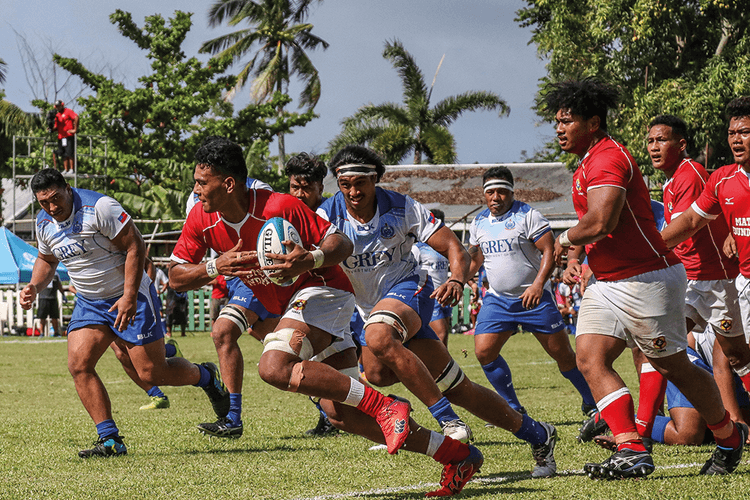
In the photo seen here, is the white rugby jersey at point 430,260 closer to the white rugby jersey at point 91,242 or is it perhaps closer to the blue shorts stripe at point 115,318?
the blue shorts stripe at point 115,318

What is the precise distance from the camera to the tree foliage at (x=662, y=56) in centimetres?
2103

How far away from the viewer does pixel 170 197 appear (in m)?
35.2

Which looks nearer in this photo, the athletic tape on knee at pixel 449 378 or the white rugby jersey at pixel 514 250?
the athletic tape on knee at pixel 449 378

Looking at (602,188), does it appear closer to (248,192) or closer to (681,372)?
(681,372)

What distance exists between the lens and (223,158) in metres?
5.09

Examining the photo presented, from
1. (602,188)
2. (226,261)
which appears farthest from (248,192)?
(602,188)

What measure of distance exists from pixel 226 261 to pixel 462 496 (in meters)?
1.88

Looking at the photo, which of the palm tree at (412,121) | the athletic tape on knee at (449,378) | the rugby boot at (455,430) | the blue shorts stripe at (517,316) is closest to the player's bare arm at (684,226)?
the athletic tape on knee at (449,378)

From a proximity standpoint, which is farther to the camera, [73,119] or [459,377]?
[73,119]

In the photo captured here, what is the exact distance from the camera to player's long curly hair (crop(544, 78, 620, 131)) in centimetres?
523

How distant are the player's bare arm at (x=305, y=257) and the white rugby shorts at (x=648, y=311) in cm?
162

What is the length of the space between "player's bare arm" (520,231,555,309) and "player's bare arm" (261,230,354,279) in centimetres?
247

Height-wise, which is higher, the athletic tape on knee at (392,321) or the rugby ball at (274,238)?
the rugby ball at (274,238)

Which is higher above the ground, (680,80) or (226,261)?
(680,80)
